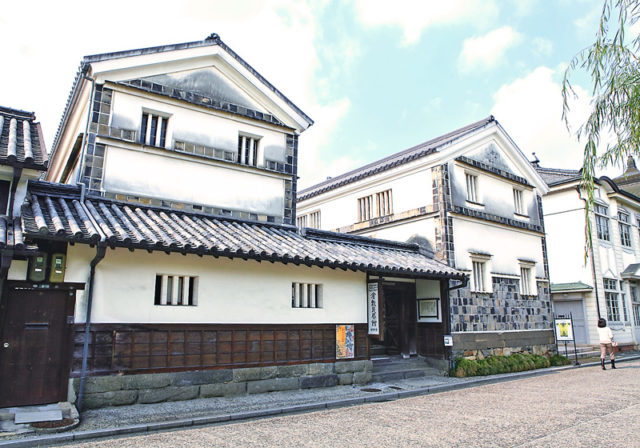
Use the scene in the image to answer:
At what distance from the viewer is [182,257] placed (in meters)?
11.2

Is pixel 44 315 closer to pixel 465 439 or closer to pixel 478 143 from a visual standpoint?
pixel 465 439

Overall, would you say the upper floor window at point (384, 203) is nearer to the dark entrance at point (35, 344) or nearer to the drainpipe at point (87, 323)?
the drainpipe at point (87, 323)

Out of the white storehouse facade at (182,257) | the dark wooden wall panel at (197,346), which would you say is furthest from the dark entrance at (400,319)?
the dark wooden wall panel at (197,346)

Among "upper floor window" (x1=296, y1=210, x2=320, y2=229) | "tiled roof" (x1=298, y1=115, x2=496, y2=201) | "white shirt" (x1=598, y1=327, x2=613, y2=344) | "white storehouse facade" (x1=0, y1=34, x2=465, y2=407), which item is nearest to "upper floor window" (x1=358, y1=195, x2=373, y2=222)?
"tiled roof" (x1=298, y1=115, x2=496, y2=201)

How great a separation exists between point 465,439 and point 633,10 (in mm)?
6522

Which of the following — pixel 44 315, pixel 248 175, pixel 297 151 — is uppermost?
pixel 297 151

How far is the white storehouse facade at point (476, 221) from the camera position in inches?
693

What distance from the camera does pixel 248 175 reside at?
1429cm

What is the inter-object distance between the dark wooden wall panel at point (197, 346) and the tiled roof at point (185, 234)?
80.0 inches

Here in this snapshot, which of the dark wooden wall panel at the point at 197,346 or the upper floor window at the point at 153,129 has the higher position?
the upper floor window at the point at 153,129

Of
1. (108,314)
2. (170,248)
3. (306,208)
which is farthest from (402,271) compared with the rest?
(306,208)

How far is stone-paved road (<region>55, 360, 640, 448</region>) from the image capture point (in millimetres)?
7387

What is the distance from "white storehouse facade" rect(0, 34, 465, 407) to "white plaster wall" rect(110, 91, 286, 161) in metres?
0.05

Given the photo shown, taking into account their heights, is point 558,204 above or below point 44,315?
above
